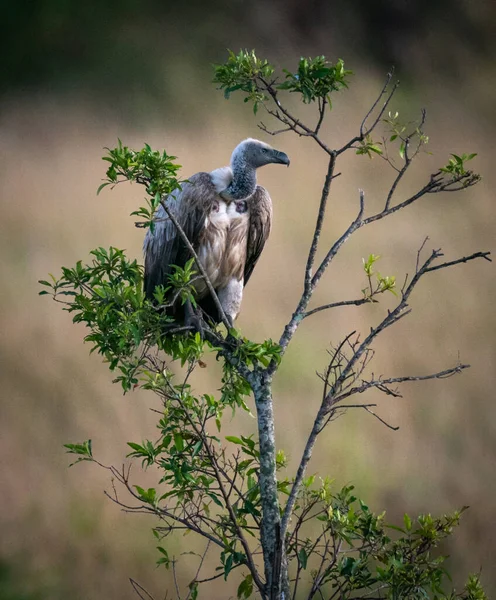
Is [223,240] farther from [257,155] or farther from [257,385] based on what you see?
[257,385]

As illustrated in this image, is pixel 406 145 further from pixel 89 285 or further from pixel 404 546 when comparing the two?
pixel 404 546

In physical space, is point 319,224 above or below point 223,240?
below

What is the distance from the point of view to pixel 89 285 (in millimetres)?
2631

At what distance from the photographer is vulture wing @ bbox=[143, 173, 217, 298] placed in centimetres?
319

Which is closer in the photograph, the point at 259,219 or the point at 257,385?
the point at 257,385

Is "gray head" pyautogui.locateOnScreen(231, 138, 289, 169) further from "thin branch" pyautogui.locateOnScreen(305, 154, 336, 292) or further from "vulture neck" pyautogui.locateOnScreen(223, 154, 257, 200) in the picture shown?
"thin branch" pyautogui.locateOnScreen(305, 154, 336, 292)

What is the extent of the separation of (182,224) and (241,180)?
1.00 feet

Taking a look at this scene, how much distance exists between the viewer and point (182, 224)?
10.5ft

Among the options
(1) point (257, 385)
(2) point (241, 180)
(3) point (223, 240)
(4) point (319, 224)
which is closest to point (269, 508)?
(1) point (257, 385)

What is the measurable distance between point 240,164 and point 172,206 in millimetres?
346

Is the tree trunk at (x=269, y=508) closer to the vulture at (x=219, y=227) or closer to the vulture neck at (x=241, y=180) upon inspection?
the vulture at (x=219, y=227)

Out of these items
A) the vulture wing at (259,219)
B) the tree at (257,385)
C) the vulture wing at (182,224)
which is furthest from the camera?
the vulture wing at (259,219)

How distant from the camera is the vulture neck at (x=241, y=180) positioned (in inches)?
123

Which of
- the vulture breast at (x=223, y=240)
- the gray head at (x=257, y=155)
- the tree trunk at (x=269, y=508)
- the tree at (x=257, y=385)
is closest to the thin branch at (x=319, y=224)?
the tree at (x=257, y=385)
